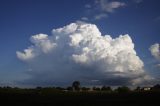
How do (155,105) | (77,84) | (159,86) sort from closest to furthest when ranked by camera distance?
(155,105)
(159,86)
(77,84)

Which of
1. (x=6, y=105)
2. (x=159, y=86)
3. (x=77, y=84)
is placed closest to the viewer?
(x=6, y=105)

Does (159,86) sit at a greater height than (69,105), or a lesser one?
greater

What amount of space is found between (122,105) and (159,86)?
125088mm

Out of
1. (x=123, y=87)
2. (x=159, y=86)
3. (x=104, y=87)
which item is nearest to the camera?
(x=123, y=87)

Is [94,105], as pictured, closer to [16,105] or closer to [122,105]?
[122,105]

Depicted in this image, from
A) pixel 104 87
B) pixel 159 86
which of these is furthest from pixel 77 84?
pixel 159 86

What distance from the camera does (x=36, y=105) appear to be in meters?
51.8

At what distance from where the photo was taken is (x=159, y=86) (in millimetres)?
168375

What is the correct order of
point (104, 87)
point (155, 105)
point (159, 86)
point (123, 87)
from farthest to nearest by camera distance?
1. point (104, 87)
2. point (159, 86)
3. point (123, 87)
4. point (155, 105)

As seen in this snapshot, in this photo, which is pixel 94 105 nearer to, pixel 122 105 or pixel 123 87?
pixel 122 105

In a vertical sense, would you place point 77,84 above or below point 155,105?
above

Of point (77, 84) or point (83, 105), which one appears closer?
point (83, 105)

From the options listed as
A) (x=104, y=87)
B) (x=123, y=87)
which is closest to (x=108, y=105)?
(x=123, y=87)

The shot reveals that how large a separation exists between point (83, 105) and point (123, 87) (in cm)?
10619
